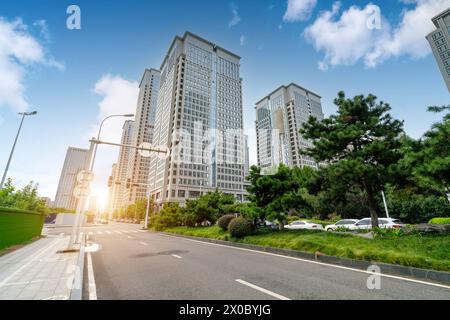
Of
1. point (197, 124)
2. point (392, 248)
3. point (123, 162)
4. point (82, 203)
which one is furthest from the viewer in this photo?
point (123, 162)

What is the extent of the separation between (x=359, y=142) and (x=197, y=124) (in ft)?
257

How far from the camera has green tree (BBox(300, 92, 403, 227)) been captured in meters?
10.6

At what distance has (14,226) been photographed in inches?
484

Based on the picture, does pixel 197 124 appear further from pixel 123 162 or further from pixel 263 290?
pixel 123 162

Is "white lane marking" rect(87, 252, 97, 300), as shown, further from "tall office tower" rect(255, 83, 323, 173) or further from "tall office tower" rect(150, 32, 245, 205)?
"tall office tower" rect(255, 83, 323, 173)

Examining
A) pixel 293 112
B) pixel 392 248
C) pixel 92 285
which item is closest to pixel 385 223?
pixel 392 248

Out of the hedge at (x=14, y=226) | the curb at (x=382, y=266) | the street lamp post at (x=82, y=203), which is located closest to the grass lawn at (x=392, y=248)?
the curb at (x=382, y=266)

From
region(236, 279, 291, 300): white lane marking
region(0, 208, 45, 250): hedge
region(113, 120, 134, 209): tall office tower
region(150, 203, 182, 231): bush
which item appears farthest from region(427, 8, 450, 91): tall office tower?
region(113, 120, 134, 209): tall office tower

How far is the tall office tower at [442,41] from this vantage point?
59375 mm

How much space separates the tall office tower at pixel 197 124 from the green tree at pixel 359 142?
6225 centimetres

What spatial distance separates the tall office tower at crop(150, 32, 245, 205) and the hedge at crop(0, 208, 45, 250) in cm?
5593

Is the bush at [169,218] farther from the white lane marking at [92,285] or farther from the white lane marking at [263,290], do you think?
the white lane marking at [263,290]

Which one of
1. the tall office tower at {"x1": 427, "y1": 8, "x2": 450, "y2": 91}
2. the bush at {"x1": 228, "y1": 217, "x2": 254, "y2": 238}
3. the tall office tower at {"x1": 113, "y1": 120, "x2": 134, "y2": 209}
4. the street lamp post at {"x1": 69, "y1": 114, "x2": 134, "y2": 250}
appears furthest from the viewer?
the tall office tower at {"x1": 113, "y1": 120, "x2": 134, "y2": 209}
